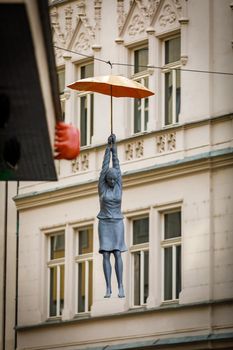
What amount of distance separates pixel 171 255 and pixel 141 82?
4100 mm

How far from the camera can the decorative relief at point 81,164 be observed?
1620 inches

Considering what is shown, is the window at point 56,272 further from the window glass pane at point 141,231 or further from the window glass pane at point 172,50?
the window glass pane at point 172,50

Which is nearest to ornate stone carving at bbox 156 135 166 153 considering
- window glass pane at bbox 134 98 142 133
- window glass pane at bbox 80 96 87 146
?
window glass pane at bbox 134 98 142 133

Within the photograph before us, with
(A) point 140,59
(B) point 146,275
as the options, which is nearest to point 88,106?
(A) point 140,59

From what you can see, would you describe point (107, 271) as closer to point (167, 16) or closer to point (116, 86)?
point (116, 86)

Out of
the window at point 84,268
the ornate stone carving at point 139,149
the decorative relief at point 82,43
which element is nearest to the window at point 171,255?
the ornate stone carving at point 139,149

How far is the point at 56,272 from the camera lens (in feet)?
137

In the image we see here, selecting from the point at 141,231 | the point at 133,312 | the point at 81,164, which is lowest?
the point at 133,312

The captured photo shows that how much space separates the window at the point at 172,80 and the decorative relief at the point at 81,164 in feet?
9.34

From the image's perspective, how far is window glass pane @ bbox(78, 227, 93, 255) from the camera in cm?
4097

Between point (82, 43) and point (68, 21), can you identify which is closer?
point (82, 43)

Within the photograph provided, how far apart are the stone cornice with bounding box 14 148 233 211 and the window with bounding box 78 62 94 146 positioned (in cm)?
117

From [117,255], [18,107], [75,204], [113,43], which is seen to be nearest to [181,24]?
[113,43]

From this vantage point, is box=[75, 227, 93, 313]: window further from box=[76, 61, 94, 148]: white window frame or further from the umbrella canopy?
the umbrella canopy
